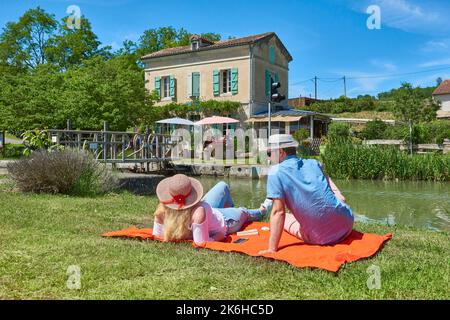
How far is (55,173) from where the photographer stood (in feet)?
30.4

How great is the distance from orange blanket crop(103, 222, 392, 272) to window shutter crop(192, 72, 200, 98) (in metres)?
26.1

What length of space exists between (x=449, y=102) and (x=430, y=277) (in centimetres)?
5562

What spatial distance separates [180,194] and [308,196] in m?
1.26

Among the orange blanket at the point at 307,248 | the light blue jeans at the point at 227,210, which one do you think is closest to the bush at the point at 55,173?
the orange blanket at the point at 307,248

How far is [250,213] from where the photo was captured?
5957 millimetres

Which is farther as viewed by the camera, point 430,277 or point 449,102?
point 449,102

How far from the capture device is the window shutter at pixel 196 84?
101 ft

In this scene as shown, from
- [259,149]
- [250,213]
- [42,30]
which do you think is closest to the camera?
[250,213]

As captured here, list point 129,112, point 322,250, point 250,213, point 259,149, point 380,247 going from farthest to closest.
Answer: point 129,112, point 259,149, point 250,213, point 380,247, point 322,250

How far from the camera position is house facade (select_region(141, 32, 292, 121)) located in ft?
94.8

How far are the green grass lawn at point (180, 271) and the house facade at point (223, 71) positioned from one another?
23854mm

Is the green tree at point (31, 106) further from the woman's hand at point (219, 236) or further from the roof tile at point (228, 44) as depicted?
the woman's hand at point (219, 236)

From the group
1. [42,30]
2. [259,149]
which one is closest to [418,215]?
[259,149]
